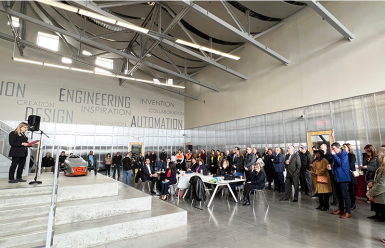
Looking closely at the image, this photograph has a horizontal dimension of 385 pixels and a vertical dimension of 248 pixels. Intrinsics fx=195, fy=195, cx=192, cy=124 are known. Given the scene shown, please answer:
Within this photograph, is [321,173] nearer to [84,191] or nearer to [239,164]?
[239,164]

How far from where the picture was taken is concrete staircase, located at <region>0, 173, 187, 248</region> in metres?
2.86

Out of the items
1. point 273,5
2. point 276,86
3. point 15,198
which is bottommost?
point 15,198

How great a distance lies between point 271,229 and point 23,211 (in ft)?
14.2

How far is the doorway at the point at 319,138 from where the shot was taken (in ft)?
24.4

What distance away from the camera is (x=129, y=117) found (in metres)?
14.7

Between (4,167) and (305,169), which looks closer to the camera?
(4,167)

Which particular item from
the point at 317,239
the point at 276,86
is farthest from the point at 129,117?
the point at 317,239

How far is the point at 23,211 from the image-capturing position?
325 centimetres

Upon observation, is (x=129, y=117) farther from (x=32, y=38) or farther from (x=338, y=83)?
(x=338, y=83)

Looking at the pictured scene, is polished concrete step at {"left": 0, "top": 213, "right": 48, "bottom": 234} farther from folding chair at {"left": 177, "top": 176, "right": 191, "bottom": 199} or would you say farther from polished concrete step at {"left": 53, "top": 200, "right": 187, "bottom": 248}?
folding chair at {"left": 177, "top": 176, "right": 191, "bottom": 199}

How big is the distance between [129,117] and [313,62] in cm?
1195

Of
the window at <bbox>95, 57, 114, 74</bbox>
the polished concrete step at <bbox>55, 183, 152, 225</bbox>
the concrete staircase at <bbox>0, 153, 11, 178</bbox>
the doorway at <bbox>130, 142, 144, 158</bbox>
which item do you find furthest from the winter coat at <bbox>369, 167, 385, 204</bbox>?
the window at <bbox>95, 57, 114, 74</bbox>

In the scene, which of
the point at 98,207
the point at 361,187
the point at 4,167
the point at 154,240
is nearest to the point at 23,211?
the point at 98,207

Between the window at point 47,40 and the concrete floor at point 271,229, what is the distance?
13055mm
